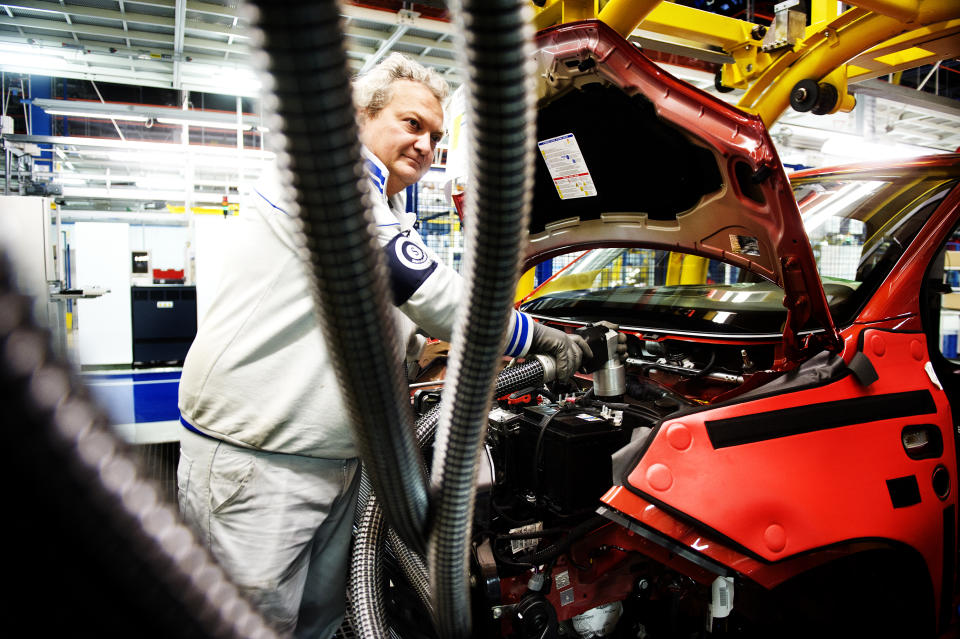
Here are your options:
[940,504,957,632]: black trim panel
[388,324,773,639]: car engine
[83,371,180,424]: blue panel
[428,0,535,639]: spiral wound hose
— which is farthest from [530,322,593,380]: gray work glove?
[83,371,180,424]: blue panel

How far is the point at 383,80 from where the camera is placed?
175cm

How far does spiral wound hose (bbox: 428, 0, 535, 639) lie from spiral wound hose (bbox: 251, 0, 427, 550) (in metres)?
0.08

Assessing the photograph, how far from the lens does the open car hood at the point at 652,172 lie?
1.52m

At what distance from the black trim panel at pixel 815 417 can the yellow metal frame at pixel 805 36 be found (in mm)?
1942

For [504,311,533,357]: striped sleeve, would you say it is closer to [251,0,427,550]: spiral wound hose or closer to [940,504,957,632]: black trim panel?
[251,0,427,550]: spiral wound hose

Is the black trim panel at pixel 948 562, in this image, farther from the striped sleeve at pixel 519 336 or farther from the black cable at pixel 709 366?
the striped sleeve at pixel 519 336

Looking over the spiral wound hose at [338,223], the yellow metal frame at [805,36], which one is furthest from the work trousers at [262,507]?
the yellow metal frame at [805,36]

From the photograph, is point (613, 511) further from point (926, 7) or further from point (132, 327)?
point (132, 327)

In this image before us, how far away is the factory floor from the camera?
535 mm

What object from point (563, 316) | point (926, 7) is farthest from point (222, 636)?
point (926, 7)

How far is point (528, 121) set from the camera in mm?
642

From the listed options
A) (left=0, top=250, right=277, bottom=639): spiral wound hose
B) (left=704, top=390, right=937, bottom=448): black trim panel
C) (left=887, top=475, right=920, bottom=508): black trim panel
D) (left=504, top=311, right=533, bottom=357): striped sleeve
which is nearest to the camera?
(left=0, top=250, right=277, bottom=639): spiral wound hose

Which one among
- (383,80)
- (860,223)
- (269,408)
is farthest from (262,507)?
(860,223)

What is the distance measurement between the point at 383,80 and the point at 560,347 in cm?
95
